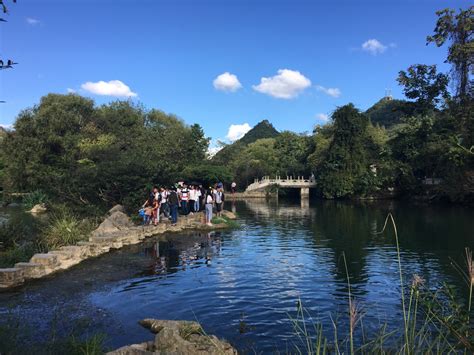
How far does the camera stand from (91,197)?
2014 centimetres

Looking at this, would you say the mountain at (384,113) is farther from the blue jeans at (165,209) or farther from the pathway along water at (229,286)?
the pathway along water at (229,286)

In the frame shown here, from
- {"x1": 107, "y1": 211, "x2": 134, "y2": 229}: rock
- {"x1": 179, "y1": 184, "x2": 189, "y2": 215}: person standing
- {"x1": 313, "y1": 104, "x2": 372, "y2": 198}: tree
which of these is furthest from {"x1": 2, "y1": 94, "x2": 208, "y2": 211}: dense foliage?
{"x1": 313, "y1": 104, "x2": 372, "y2": 198}: tree

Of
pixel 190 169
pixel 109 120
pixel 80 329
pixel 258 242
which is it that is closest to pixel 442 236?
pixel 258 242

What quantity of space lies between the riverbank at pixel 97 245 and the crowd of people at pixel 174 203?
0.48m

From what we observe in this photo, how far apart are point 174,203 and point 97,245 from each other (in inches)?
206

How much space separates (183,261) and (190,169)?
2397 cm

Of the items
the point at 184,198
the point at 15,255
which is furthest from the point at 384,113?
the point at 15,255

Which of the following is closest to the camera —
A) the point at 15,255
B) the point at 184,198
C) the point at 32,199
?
the point at 15,255

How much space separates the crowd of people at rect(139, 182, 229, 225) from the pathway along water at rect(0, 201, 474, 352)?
158 cm

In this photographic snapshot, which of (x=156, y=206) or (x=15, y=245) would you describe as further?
(x=156, y=206)

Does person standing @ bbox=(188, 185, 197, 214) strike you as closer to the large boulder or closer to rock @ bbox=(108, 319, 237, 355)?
the large boulder

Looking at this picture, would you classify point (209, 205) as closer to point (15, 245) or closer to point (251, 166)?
point (15, 245)

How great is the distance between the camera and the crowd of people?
17.0m

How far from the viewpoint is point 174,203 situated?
17.5 metres
